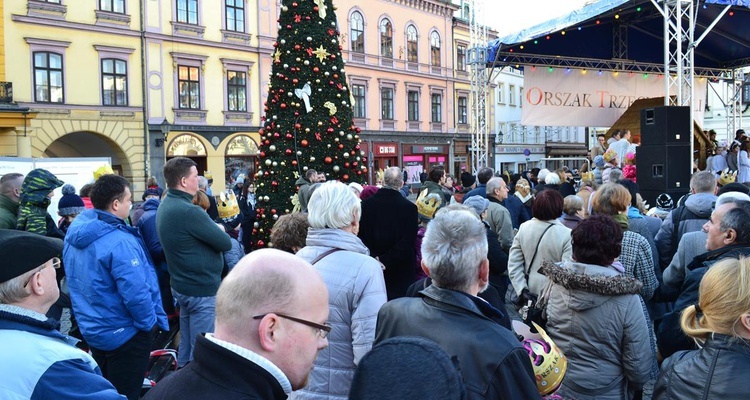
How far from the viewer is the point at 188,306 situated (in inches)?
189

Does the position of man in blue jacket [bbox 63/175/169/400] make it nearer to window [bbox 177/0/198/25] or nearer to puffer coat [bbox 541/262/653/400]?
puffer coat [bbox 541/262/653/400]

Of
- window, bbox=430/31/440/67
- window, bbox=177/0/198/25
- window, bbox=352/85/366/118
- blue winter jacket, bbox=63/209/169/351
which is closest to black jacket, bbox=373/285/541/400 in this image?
blue winter jacket, bbox=63/209/169/351

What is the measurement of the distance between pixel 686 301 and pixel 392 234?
2338 millimetres

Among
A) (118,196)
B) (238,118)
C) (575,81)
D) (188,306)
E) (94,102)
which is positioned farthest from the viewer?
(238,118)

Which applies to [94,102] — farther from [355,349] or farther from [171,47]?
[355,349]

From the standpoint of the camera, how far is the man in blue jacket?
3.79 metres

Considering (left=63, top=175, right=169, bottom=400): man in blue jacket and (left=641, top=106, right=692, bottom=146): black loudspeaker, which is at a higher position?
(left=641, top=106, right=692, bottom=146): black loudspeaker

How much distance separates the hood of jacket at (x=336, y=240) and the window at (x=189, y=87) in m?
23.6

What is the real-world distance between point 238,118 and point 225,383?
87.2 feet

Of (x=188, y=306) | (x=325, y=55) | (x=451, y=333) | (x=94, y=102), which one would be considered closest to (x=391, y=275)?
(x=188, y=306)

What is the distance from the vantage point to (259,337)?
57.2 inches

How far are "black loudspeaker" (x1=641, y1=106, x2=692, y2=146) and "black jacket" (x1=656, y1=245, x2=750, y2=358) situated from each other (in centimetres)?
837

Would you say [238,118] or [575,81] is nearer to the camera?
[575,81]

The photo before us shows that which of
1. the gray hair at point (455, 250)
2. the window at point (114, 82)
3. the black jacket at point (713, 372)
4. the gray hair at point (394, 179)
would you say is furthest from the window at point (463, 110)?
the black jacket at point (713, 372)
